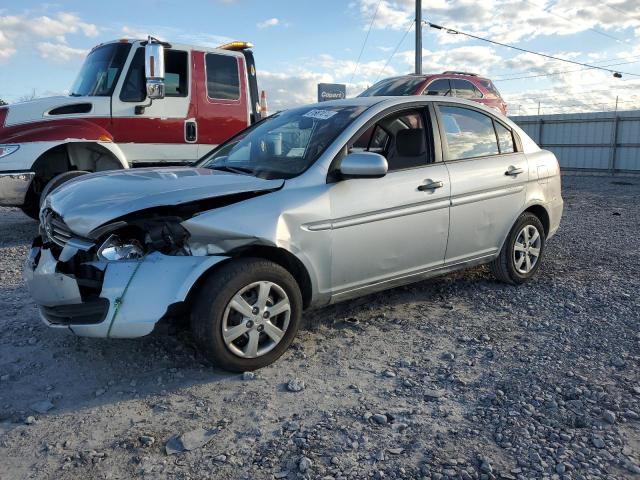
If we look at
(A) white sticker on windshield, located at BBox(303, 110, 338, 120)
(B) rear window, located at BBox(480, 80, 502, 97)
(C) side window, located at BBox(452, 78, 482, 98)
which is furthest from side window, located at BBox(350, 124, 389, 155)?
(B) rear window, located at BBox(480, 80, 502, 97)

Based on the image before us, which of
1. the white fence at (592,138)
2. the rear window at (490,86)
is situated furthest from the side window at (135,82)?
the white fence at (592,138)

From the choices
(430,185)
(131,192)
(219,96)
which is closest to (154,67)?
(219,96)

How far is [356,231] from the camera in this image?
150 inches

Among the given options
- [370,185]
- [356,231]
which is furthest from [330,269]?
[370,185]

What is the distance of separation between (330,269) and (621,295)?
287 centimetres

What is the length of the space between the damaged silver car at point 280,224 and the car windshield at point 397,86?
6464 mm

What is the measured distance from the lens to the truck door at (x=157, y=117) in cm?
717

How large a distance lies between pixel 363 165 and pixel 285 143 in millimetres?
847

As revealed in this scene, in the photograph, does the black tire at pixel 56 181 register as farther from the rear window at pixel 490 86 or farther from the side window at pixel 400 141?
the rear window at pixel 490 86

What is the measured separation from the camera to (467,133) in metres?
4.74

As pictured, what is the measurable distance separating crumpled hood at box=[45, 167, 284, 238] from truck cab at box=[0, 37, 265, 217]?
10.6 feet

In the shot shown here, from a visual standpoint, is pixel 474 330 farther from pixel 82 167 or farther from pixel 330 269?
pixel 82 167

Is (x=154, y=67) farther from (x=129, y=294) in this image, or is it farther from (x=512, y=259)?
(x=512, y=259)

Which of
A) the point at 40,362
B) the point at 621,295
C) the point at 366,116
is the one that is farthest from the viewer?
the point at 621,295
